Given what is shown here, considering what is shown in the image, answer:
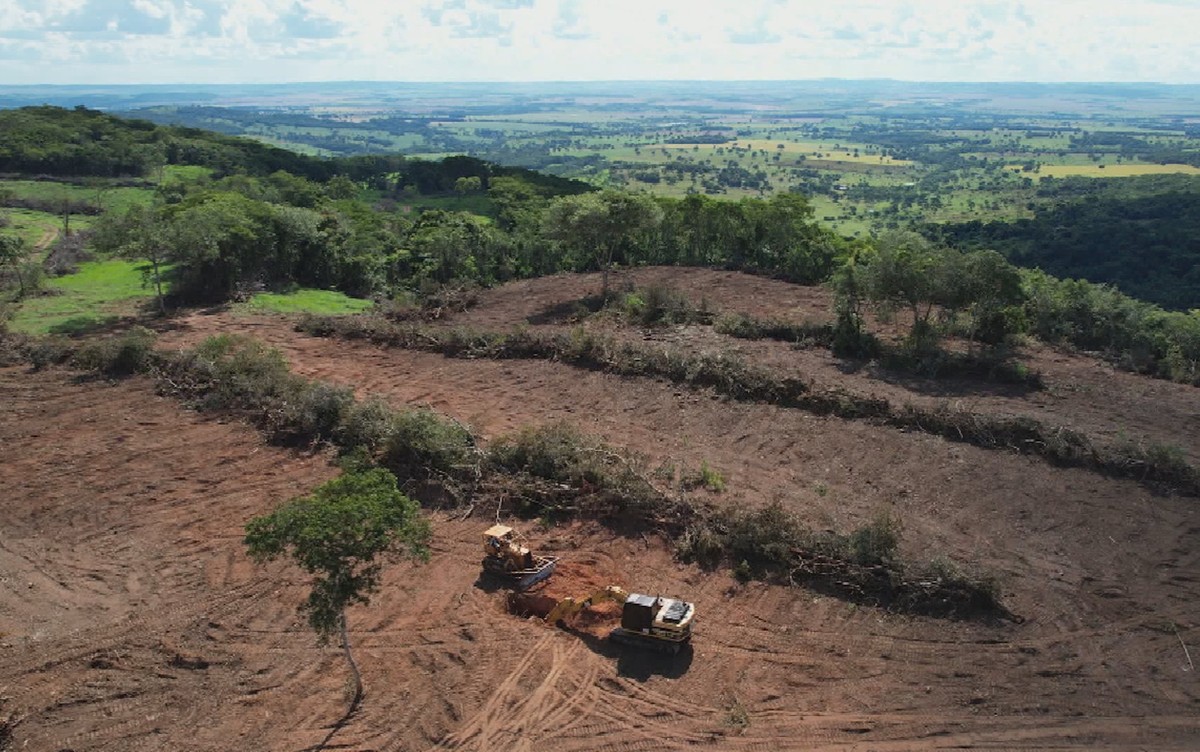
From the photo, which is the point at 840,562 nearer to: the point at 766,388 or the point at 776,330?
the point at 766,388

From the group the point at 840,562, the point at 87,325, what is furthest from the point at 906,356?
the point at 87,325

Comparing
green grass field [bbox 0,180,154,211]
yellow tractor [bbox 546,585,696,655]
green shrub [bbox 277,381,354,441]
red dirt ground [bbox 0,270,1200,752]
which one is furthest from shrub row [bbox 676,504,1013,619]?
green grass field [bbox 0,180,154,211]

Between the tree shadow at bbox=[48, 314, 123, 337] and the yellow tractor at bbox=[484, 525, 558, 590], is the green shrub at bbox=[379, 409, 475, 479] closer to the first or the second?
the yellow tractor at bbox=[484, 525, 558, 590]

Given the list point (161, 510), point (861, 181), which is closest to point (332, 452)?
point (161, 510)

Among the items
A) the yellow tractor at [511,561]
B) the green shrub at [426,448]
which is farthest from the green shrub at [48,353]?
the yellow tractor at [511,561]

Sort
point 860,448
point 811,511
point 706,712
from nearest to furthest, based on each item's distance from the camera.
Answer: point 706,712, point 811,511, point 860,448

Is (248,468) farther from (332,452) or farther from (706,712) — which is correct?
(706,712)
